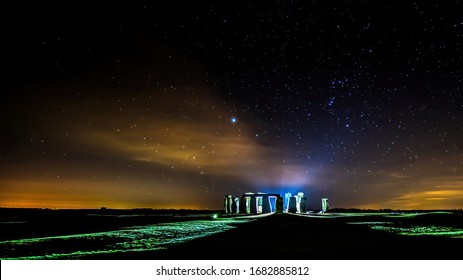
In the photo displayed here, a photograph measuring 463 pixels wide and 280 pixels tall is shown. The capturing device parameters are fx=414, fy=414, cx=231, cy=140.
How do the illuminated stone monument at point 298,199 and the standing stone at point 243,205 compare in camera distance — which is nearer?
the illuminated stone monument at point 298,199

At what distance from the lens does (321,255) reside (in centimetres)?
1070

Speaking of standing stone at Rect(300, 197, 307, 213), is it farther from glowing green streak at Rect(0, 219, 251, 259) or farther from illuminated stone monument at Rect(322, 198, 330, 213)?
glowing green streak at Rect(0, 219, 251, 259)

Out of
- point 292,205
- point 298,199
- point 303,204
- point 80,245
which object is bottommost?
point 80,245

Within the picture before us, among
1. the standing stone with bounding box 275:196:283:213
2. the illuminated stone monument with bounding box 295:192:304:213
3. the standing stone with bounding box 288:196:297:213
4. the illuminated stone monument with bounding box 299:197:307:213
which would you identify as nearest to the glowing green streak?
the standing stone with bounding box 275:196:283:213

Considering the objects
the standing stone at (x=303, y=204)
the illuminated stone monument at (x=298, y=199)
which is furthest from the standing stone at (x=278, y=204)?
the standing stone at (x=303, y=204)

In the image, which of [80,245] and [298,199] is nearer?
[80,245]

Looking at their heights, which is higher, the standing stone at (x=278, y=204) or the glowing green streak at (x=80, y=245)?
the standing stone at (x=278, y=204)

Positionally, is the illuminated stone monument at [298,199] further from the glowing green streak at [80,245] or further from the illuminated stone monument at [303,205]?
the glowing green streak at [80,245]

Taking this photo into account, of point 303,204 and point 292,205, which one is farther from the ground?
point 303,204

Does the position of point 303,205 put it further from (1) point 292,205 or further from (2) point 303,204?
(1) point 292,205


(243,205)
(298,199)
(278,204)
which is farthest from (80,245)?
(243,205)

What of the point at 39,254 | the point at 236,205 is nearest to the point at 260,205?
the point at 236,205
